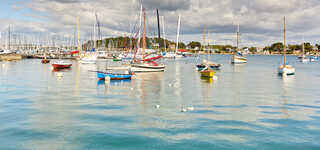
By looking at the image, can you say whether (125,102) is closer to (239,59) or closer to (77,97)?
(77,97)

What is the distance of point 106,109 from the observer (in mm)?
20062

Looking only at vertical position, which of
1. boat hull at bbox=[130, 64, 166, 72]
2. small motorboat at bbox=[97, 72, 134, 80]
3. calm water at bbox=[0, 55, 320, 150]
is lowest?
calm water at bbox=[0, 55, 320, 150]

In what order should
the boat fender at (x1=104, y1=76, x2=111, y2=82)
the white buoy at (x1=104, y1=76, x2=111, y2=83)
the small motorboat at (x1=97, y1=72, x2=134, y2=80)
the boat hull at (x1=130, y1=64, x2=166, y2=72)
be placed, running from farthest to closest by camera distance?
the boat hull at (x1=130, y1=64, x2=166, y2=72), the small motorboat at (x1=97, y1=72, x2=134, y2=80), the boat fender at (x1=104, y1=76, x2=111, y2=82), the white buoy at (x1=104, y1=76, x2=111, y2=83)

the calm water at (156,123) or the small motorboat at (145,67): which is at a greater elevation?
the small motorboat at (145,67)

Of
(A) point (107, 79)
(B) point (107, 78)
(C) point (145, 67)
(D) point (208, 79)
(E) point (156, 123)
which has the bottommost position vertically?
(E) point (156, 123)

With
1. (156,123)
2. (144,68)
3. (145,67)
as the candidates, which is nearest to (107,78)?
(144,68)

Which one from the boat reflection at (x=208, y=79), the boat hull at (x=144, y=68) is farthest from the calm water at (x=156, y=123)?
the boat hull at (x=144, y=68)

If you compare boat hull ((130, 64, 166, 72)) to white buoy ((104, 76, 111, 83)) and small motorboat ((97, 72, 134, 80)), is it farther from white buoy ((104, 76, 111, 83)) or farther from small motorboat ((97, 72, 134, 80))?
white buoy ((104, 76, 111, 83))

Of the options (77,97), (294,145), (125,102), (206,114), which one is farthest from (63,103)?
(294,145)

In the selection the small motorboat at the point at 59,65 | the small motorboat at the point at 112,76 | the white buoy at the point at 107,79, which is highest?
the small motorboat at the point at 59,65

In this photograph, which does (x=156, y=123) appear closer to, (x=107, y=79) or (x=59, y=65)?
(x=107, y=79)

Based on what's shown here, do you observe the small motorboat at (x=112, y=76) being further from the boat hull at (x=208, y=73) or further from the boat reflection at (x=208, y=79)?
the boat hull at (x=208, y=73)

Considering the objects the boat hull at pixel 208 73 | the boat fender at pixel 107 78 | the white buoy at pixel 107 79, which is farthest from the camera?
the boat hull at pixel 208 73

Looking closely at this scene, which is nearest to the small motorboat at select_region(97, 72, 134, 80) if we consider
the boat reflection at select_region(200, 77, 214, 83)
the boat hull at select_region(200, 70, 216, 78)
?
the boat reflection at select_region(200, 77, 214, 83)
